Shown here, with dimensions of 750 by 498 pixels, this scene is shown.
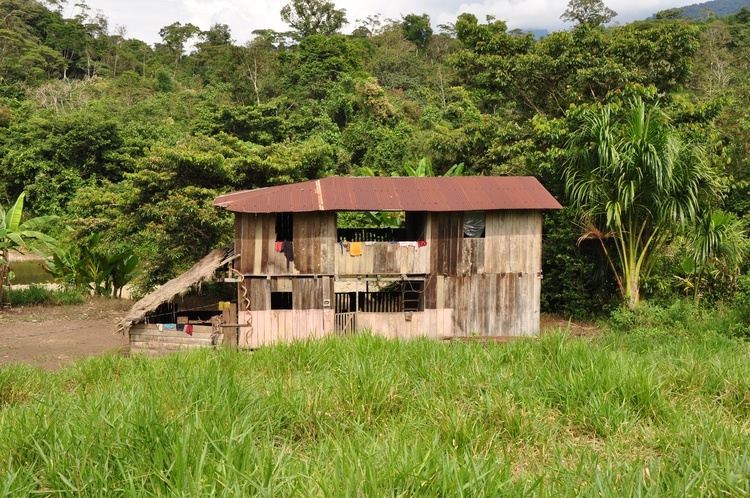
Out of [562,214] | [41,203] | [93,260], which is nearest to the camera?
[562,214]

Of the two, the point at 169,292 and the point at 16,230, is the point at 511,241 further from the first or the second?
the point at 16,230

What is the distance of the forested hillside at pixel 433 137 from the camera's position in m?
14.1

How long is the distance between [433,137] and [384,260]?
7.25 meters

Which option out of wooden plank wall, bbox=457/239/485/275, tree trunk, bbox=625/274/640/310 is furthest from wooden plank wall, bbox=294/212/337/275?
tree trunk, bbox=625/274/640/310

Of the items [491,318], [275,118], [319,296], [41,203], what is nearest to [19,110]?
[41,203]

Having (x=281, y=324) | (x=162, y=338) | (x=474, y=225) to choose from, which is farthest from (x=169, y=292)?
(x=474, y=225)

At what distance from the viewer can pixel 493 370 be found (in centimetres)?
557

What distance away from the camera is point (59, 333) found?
14219 millimetres

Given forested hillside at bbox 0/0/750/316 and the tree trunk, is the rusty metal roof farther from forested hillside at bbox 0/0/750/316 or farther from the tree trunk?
the tree trunk

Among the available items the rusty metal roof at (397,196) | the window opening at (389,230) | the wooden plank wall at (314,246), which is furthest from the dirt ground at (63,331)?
the wooden plank wall at (314,246)

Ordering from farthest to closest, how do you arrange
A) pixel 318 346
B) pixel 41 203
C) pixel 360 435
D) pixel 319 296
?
pixel 41 203
pixel 319 296
pixel 318 346
pixel 360 435

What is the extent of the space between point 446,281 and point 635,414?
24.3 ft

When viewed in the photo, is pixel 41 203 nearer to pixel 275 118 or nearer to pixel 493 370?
pixel 275 118

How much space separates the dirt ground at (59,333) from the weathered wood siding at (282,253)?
3051 mm
